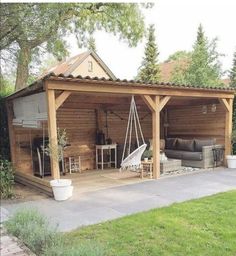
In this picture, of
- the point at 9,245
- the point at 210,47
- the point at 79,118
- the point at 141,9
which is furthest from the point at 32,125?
the point at 210,47

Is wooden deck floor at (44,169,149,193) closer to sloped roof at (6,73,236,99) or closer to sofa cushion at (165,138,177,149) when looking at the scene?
sofa cushion at (165,138,177,149)

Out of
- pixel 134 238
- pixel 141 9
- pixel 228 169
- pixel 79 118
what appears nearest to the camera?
pixel 134 238

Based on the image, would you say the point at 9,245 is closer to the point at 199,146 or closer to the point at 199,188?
the point at 199,188

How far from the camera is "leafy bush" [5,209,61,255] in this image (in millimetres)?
3059

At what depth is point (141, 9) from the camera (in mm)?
12195

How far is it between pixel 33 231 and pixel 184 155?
253 inches

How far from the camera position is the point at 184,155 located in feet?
29.2

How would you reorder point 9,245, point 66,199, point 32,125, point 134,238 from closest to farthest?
point 9,245 → point 134,238 → point 66,199 → point 32,125

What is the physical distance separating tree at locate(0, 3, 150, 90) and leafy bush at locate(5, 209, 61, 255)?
142 inches

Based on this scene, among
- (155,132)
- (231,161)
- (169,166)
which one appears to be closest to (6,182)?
(155,132)

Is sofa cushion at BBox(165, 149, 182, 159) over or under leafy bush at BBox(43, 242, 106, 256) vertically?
under

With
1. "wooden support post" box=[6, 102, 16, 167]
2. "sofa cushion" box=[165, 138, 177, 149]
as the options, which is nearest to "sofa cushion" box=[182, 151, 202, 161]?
"sofa cushion" box=[165, 138, 177, 149]

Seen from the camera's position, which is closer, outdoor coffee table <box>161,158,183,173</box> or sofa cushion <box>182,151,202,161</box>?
outdoor coffee table <box>161,158,183,173</box>

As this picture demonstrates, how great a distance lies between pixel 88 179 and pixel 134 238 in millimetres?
4185
